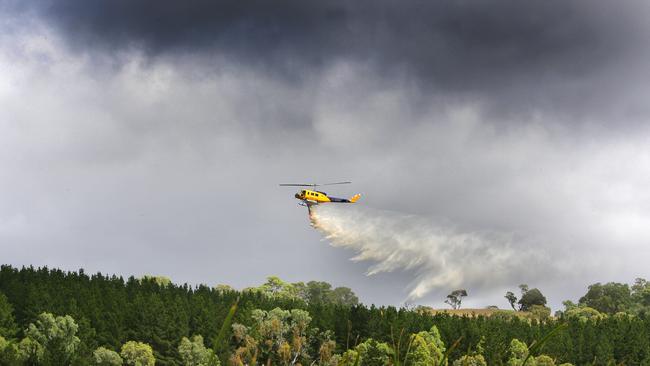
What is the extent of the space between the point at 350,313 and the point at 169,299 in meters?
33.5

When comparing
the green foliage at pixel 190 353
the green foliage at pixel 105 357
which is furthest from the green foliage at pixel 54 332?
the green foliage at pixel 190 353

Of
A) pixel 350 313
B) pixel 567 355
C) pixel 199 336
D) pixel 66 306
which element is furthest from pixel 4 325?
pixel 567 355

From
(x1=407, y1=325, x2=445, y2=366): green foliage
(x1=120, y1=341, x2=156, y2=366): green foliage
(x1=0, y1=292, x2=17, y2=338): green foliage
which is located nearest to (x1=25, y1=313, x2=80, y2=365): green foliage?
(x1=0, y1=292, x2=17, y2=338): green foliage

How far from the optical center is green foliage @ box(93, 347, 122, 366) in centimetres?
10756

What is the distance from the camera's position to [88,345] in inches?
4540

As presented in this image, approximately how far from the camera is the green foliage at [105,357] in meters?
108

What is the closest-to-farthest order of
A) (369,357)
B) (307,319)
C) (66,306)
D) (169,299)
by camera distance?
1. (369,357)
2. (66,306)
3. (307,319)
4. (169,299)

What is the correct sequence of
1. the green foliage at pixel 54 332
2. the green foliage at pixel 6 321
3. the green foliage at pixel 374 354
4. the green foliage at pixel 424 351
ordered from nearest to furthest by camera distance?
1. the green foliage at pixel 424 351
2. the green foliage at pixel 54 332
3. the green foliage at pixel 374 354
4. the green foliage at pixel 6 321

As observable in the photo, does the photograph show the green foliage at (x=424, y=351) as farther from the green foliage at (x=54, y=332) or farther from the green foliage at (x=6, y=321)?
the green foliage at (x=6, y=321)

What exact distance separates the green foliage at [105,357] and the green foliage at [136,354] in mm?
1419

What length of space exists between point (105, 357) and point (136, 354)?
17.4ft

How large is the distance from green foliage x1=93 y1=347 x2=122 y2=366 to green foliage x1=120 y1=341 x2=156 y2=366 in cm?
142

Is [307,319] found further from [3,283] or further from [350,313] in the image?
[3,283]

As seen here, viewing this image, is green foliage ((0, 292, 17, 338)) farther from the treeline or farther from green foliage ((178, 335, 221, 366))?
green foliage ((178, 335, 221, 366))
